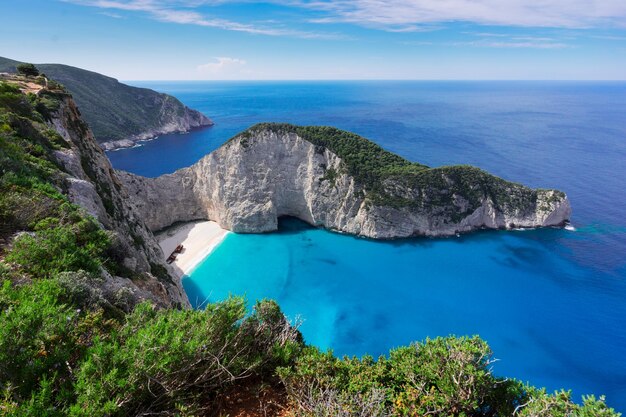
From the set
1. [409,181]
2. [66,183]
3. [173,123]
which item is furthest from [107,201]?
[173,123]

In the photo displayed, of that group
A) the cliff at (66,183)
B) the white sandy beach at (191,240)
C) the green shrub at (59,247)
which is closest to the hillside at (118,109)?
the white sandy beach at (191,240)

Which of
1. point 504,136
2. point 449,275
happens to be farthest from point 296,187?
point 504,136

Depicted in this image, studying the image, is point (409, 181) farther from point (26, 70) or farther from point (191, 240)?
point (26, 70)

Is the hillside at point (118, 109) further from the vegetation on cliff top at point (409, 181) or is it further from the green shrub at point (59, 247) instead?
the green shrub at point (59, 247)


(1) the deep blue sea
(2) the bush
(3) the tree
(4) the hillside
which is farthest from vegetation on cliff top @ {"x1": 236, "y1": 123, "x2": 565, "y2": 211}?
(4) the hillside

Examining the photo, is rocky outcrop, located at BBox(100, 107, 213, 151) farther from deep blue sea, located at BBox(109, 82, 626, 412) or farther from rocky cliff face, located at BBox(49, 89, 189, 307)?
rocky cliff face, located at BBox(49, 89, 189, 307)

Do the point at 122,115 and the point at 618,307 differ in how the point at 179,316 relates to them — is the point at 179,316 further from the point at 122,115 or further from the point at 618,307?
the point at 122,115
